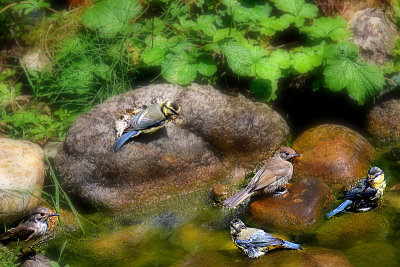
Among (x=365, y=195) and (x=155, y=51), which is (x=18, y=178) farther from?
(x=365, y=195)

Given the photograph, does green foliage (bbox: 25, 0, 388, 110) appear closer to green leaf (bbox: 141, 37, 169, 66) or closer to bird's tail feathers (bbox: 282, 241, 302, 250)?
green leaf (bbox: 141, 37, 169, 66)

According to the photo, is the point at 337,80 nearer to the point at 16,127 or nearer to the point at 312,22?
Result: the point at 312,22

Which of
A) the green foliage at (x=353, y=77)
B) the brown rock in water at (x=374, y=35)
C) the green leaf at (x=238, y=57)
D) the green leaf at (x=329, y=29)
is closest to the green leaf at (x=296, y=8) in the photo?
the green leaf at (x=329, y=29)

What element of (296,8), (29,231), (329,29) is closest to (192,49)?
(296,8)

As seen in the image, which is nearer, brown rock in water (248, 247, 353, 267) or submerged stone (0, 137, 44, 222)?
brown rock in water (248, 247, 353, 267)

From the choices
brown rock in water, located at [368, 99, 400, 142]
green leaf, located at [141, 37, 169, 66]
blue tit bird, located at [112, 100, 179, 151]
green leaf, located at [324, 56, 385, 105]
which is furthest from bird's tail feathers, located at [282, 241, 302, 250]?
green leaf, located at [141, 37, 169, 66]

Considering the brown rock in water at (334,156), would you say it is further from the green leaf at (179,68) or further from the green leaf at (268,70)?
the green leaf at (179,68)
